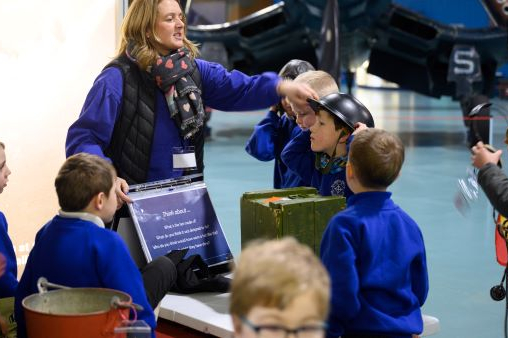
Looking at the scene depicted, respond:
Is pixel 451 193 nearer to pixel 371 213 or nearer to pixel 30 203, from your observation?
pixel 30 203

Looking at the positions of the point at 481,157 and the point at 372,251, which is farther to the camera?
the point at 481,157

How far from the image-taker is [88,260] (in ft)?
7.23

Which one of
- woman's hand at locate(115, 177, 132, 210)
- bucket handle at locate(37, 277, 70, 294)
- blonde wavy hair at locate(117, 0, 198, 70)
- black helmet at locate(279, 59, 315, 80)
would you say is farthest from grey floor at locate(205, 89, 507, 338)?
bucket handle at locate(37, 277, 70, 294)

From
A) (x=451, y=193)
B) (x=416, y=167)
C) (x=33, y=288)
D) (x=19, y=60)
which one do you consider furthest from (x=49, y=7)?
(x=416, y=167)

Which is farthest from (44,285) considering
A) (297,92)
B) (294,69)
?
(294,69)

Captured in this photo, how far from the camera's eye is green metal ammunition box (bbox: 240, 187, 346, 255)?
8.97 feet

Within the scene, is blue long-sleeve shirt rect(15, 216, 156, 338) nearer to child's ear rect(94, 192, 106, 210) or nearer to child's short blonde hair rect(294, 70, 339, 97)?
child's ear rect(94, 192, 106, 210)

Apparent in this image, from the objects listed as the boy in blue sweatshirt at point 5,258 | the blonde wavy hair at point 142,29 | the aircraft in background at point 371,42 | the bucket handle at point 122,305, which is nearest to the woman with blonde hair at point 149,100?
the blonde wavy hair at point 142,29

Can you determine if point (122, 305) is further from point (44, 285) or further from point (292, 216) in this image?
point (292, 216)

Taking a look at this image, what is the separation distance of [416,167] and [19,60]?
261 inches

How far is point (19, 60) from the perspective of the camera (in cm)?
379

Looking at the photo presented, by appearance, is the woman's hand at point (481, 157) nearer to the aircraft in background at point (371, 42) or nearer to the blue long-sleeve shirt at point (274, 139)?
the blue long-sleeve shirt at point (274, 139)

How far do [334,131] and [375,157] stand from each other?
718 mm

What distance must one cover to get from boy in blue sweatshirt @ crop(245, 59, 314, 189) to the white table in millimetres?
905
